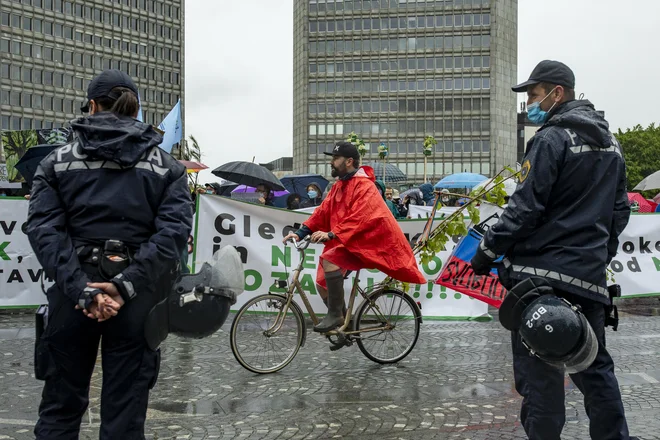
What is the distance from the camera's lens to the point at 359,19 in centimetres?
13075

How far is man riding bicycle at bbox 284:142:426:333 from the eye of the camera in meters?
7.52

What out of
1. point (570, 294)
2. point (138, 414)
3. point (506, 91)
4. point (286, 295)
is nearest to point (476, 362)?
point (286, 295)

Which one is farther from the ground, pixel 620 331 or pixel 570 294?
pixel 570 294

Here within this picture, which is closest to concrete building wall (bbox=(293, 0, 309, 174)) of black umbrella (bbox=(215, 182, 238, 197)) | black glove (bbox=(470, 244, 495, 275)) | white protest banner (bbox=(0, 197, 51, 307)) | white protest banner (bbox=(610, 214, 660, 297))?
black umbrella (bbox=(215, 182, 238, 197))

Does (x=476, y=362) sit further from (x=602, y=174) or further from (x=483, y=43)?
(x=483, y=43)

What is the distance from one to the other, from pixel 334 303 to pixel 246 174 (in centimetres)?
943

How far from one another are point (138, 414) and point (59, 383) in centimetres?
36

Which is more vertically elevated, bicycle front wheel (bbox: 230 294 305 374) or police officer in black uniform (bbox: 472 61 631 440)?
police officer in black uniform (bbox: 472 61 631 440)

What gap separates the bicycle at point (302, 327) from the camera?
23.8 ft

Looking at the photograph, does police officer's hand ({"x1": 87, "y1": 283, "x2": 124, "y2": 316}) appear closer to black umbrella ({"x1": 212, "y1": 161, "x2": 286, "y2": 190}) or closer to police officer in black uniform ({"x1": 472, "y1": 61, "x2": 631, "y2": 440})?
police officer in black uniform ({"x1": 472, "y1": 61, "x2": 631, "y2": 440})

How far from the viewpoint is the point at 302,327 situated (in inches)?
296

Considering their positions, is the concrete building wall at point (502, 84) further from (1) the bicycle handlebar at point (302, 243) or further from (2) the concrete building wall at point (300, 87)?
(1) the bicycle handlebar at point (302, 243)

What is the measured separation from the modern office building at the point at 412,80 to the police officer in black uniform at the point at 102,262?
121 meters

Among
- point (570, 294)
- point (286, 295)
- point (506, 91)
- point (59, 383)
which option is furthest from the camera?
point (506, 91)
